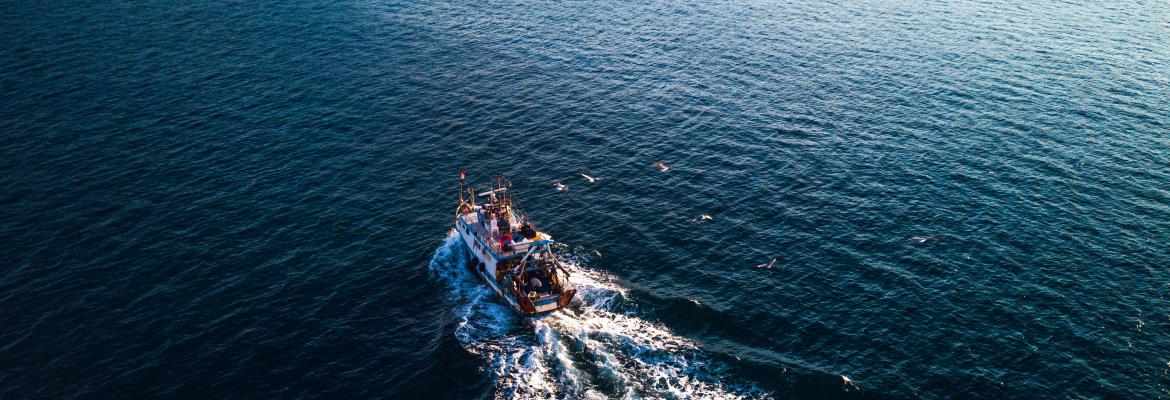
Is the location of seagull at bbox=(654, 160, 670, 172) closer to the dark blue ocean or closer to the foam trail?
the dark blue ocean

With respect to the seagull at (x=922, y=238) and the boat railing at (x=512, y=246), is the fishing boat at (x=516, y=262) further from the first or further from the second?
the seagull at (x=922, y=238)

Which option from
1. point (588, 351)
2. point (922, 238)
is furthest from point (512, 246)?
point (922, 238)

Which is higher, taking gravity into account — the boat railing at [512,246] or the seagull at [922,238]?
the boat railing at [512,246]

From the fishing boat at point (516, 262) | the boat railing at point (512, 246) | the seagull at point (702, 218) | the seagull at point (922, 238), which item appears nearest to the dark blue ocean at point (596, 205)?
the seagull at point (922, 238)

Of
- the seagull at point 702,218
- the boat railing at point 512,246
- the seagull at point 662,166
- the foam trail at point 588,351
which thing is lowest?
the seagull at point 662,166

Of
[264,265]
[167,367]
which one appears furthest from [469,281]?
[167,367]
